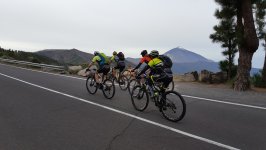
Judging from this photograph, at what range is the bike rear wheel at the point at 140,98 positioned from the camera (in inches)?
370

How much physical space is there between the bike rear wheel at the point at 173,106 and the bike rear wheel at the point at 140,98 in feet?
2.94

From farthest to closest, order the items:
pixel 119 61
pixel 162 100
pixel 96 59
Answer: pixel 119 61
pixel 96 59
pixel 162 100

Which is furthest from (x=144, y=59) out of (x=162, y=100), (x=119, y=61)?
(x=119, y=61)

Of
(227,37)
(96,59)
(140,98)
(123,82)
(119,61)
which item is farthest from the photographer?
(227,37)

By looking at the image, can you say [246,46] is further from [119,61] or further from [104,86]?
[104,86]

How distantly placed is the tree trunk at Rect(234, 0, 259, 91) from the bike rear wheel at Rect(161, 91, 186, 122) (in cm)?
959

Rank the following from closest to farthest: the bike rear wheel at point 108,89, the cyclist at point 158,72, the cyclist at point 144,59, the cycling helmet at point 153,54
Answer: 1. the cyclist at point 158,72
2. the cycling helmet at point 153,54
3. the cyclist at point 144,59
4. the bike rear wheel at point 108,89

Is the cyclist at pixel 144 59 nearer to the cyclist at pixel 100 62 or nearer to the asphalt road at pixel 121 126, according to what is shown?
the asphalt road at pixel 121 126

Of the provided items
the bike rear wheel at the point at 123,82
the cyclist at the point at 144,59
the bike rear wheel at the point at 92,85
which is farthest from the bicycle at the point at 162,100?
the bike rear wheel at the point at 123,82

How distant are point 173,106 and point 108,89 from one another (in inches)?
179

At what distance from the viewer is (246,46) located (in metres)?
17.1

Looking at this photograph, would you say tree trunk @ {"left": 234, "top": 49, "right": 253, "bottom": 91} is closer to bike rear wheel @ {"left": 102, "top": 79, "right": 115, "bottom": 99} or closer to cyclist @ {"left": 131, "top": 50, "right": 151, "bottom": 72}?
cyclist @ {"left": 131, "top": 50, "right": 151, "bottom": 72}

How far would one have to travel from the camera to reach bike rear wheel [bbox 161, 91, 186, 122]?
8016 mm

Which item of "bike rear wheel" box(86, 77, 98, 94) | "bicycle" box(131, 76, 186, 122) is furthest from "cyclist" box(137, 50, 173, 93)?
"bike rear wheel" box(86, 77, 98, 94)
